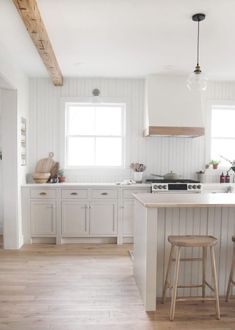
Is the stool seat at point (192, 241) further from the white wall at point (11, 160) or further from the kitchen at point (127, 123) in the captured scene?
the white wall at point (11, 160)

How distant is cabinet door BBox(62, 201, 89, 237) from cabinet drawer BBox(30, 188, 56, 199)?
0.23 metres

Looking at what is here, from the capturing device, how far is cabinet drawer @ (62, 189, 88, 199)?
4461 millimetres

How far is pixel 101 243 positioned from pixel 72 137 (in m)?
1.85

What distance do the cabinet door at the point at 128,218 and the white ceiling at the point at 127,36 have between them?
2075 millimetres

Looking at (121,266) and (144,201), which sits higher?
(144,201)

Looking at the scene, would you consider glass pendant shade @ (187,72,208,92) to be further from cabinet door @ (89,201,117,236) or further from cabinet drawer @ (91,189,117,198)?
cabinet door @ (89,201,117,236)

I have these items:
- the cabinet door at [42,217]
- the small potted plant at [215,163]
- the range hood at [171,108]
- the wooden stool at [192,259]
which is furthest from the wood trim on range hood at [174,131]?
the wooden stool at [192,259]

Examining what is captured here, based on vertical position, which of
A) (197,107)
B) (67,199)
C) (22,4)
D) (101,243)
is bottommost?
(101,243)

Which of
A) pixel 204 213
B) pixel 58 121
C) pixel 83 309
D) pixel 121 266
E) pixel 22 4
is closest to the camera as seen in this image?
pixel 22 4

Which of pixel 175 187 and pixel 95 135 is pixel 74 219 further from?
pixel 175 187

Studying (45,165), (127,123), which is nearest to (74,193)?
(45,165)

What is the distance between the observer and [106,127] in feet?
16.7

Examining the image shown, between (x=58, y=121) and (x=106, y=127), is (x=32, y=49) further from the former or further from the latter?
(x=106, y=127)

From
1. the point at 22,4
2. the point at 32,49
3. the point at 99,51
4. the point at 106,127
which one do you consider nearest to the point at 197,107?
the point at 106,127
